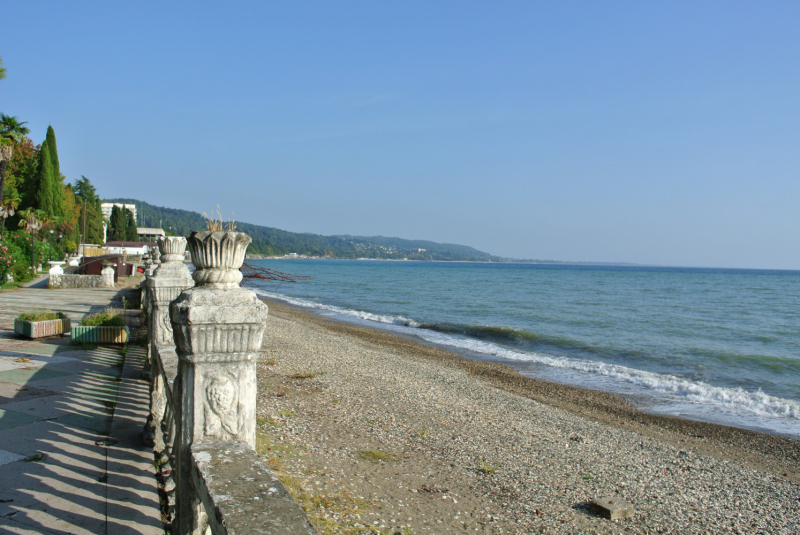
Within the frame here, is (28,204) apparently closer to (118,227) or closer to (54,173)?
(54,173)

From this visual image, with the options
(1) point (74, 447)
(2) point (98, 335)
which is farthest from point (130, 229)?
(1) point (74, 447)

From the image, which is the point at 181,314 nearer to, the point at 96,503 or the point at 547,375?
the point at 96,503

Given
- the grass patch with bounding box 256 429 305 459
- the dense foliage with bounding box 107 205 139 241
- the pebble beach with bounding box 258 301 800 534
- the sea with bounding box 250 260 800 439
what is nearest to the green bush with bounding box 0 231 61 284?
the sea with bounding box 250 260 800 439

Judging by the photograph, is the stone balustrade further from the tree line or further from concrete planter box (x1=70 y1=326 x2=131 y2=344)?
the tree line

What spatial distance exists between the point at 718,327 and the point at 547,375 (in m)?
19.6

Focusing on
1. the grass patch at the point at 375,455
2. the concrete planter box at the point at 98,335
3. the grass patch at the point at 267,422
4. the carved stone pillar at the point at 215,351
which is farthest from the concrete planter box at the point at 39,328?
the carved stone pillar at the point at 215,351

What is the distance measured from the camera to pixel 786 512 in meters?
6.67

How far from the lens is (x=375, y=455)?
6.80 m

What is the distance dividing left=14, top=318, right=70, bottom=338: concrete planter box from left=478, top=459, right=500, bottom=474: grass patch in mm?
8505

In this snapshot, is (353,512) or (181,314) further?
(353,512)

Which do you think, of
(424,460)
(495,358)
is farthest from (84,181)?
(424,460)

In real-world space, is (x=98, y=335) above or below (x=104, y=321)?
below

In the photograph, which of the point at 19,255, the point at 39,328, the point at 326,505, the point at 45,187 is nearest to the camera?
the point at 326,505

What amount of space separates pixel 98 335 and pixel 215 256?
27.3 feet
